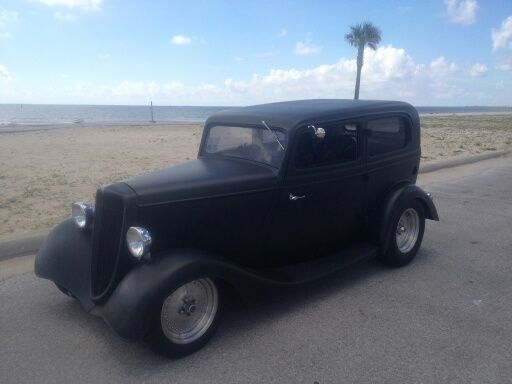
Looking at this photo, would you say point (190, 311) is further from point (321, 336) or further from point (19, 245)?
point (19, 245)

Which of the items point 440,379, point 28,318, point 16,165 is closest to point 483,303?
point 440,379

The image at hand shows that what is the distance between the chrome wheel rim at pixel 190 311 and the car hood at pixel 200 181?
2.08 feet

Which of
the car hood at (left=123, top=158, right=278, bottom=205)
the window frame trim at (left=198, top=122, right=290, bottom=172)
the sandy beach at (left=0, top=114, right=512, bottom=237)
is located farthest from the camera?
the sandy beach at (left=0, top=114, right=512, bottom=237)

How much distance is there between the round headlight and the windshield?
1218 millimetres

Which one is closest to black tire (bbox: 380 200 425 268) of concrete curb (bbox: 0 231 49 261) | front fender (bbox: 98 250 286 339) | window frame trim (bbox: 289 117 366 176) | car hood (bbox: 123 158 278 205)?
window frame trim (bbox: 289 117 366 176)

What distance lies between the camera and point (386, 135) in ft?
14.7

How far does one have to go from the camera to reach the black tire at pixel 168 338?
288 centimetres

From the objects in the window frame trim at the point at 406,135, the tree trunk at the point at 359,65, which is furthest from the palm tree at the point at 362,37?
the window frame trim at the point at 406,135

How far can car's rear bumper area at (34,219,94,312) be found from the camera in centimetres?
329

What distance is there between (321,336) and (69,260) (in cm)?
204

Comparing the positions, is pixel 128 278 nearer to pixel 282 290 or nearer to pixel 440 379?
pixel 282 290

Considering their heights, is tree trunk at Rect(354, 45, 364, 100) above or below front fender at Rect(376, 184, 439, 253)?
above

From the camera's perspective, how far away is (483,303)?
3734 millimetres

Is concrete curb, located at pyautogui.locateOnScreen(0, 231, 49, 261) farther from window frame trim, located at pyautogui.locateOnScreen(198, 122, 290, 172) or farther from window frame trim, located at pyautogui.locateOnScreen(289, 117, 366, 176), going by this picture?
window frame trim, located at pyautogui.locateOnScreen(289, 117, 366, 176)
